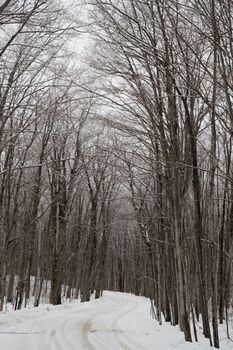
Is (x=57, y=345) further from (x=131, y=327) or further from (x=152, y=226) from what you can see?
(x=152, y=226)

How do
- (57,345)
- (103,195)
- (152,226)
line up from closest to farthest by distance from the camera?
(57,345), (152,226), (103,195)

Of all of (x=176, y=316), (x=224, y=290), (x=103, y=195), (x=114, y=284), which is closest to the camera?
(x=176, y=316)

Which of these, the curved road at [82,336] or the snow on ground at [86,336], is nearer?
the snow on ground at [86,336]

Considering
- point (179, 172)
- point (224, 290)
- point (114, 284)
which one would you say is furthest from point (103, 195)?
point (114, 284)

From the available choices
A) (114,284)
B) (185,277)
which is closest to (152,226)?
(185,277)

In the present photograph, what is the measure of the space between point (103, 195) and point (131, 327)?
48.9 ft

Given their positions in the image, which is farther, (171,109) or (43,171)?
(43,171)

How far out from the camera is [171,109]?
31.4ft

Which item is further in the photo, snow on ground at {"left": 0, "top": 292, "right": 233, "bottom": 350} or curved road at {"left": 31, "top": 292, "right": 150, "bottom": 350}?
curved road at {"left": 31, "top": 292, "right": 150, "bottom": 350}

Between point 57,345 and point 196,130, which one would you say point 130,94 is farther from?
point 57,345

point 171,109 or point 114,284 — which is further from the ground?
point 171,109

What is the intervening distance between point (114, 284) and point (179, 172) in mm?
52682

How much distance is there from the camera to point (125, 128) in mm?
9516

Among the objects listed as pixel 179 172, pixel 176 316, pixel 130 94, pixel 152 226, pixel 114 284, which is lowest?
pixel 114 284
